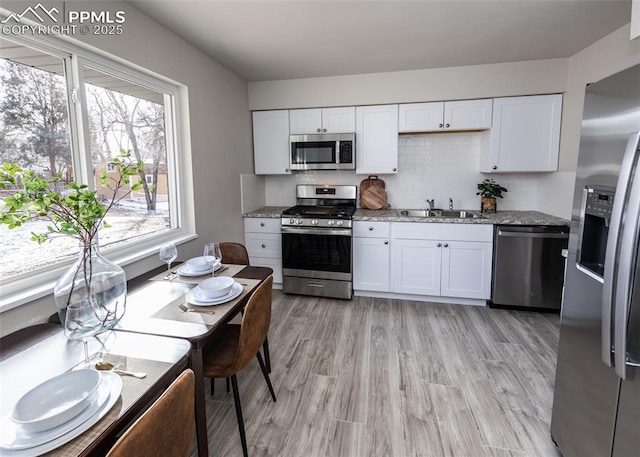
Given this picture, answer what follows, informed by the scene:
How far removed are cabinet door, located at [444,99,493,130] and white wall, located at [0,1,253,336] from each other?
2225 millimetres

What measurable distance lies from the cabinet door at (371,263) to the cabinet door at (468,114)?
141cm

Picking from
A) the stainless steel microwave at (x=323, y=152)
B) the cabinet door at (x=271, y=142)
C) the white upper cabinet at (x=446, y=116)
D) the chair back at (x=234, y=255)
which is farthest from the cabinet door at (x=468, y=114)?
the chair back at (x=234, y=255)

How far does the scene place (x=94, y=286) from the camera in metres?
1.23

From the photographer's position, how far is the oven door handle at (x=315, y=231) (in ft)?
11.2

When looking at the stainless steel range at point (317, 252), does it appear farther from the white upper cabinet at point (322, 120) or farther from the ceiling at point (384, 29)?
the ceiling at point (384, 29)

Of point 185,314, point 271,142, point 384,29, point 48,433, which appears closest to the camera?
point 48,433

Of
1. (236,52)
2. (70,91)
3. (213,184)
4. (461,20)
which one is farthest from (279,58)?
(70,91)

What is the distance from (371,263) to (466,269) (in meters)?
0.95

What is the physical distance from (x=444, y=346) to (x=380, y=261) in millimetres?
1109

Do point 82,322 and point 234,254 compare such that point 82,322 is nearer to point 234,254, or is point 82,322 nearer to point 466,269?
point 234,254

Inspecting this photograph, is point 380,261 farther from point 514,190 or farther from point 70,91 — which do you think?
point 70,91

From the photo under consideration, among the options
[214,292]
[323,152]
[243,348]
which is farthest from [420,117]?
[243,348]

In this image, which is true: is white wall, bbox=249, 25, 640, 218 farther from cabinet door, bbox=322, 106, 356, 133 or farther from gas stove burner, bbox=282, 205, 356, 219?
gas stove burner, bbox=282, 205, 356, 219

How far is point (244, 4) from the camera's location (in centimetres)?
209
